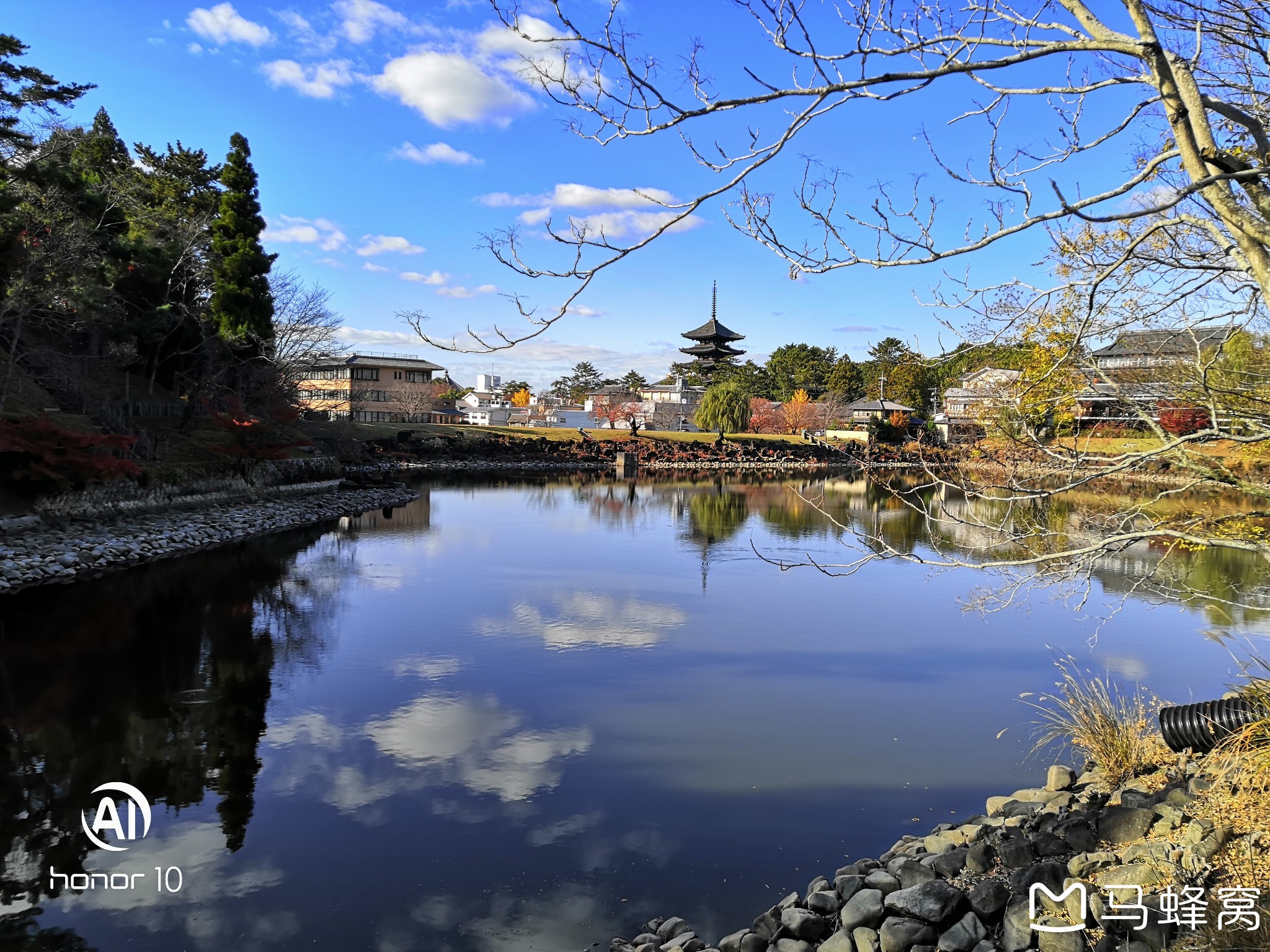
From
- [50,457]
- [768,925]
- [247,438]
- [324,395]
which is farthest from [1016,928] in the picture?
[324,395]

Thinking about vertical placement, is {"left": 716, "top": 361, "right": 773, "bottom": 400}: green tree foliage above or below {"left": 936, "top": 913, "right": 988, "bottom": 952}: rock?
above

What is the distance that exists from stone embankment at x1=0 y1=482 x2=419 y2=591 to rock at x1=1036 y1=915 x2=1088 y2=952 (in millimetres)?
12336

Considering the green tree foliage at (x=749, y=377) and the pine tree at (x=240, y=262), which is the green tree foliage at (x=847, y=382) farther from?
the pine tree at (x=240, y=262)

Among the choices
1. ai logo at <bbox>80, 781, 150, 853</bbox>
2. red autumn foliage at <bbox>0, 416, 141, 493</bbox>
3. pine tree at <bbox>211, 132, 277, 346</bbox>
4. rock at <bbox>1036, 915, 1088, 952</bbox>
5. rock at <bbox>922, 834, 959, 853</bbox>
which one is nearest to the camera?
rock at <bbox>1036, 915, 1088, 952</bbox>

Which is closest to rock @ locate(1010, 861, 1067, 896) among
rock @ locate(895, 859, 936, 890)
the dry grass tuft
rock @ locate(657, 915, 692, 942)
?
rock @ locate(895, 859, 936, 890)

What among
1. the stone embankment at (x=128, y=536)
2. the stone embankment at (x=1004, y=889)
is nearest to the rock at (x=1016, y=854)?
the stone embankment at (x=1004, y=889)

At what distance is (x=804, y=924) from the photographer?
3.75m

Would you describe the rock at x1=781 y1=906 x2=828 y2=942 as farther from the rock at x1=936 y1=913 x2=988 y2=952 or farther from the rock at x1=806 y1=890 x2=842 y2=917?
the rock at x1=936 y1=913 x2=988 y2=952

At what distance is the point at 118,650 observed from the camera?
8625 millimetres

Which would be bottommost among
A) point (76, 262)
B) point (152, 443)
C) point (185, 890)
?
point (185, 890)

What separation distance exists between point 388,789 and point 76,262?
13294 millimetres

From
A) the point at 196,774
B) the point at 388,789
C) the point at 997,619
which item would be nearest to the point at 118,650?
the point at 196,774

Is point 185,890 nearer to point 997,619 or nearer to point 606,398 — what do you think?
point 997,619

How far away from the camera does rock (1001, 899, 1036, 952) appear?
3.25 metres
